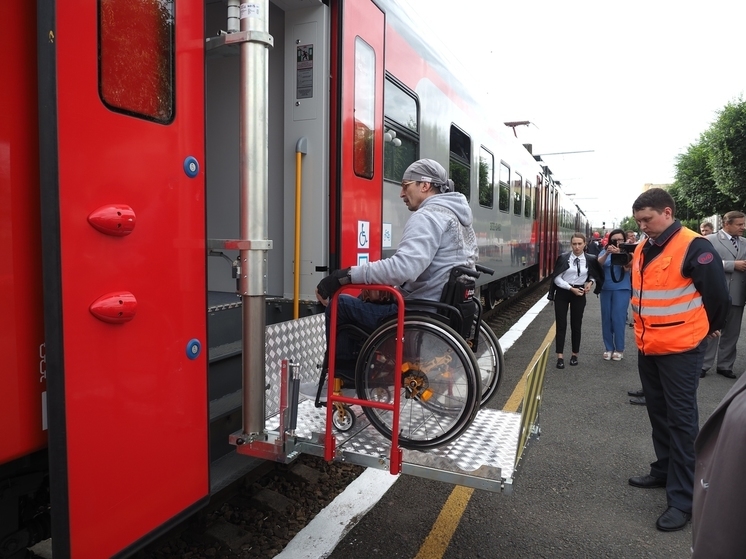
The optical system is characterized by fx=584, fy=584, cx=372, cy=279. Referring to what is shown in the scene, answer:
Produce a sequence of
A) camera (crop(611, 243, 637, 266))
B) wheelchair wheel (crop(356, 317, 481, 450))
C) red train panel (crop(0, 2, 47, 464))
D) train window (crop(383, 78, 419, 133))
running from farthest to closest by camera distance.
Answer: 1. camera (crop(611, 243, 637, 266))
2. train window (crop(383, 78, 419, 133))
3. wheelchair wheel (crop(356, 317, 481, 450))
4. red train panel (crop(0, 2, 47, 464))

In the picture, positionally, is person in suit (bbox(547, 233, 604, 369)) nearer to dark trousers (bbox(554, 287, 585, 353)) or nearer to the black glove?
dark trousers (bbox(554, 287, 585, 353))

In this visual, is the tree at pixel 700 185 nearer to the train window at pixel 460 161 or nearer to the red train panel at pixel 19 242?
the train window at pixel 460 161

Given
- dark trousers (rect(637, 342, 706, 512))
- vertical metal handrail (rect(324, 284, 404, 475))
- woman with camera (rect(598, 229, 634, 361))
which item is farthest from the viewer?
woman with camera (rect(598, 229, 634, 361))

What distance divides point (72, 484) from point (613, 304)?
667 cm

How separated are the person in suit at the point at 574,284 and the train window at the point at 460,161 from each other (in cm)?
167

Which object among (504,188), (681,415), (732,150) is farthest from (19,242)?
(732,150)

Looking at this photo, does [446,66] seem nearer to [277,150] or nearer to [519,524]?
[277,150]

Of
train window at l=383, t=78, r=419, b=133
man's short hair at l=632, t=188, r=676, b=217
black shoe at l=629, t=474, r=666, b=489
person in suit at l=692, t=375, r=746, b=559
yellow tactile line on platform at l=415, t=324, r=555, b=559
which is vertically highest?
train window at l=383, t=78, r=419, b=133

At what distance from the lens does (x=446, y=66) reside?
589cm

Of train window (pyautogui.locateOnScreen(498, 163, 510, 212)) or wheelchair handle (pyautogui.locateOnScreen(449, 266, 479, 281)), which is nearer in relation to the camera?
wheelchair handle (pyautogui.locateOnScreen(449, 266, 479, 281))

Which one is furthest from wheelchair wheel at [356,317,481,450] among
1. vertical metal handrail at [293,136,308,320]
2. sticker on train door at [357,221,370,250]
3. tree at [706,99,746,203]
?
tree at [706,99,746,203]

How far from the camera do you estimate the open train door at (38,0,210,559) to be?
1.78 metres

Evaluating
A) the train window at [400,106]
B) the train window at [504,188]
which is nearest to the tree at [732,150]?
the train window at [504,188]

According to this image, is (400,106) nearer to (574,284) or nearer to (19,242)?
(19,242)
